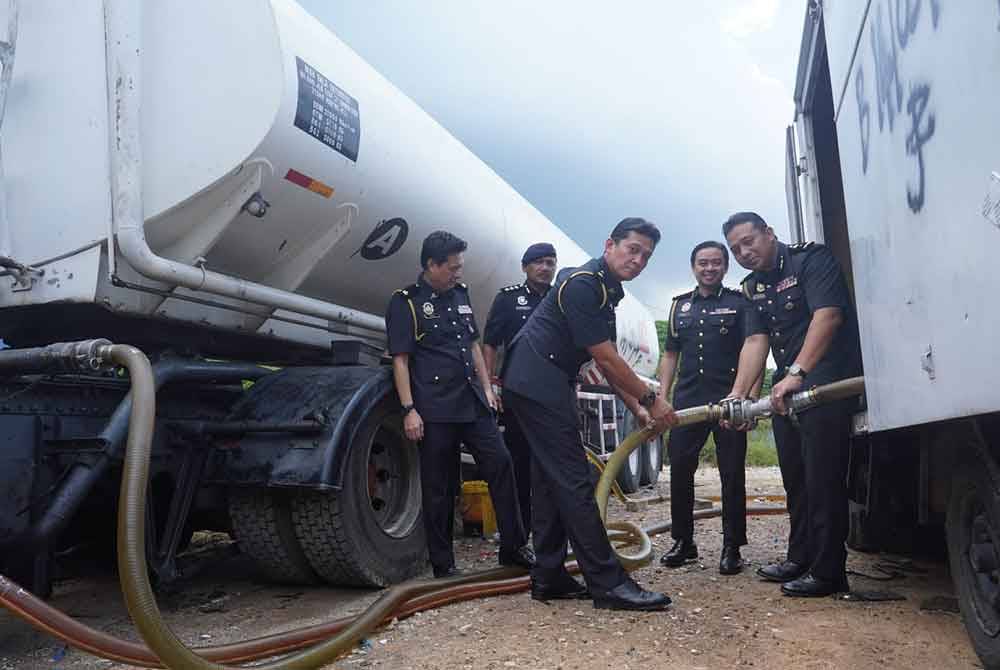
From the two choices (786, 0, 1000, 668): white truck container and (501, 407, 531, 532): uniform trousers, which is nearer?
(786, 0, 1000, 668): white truck container

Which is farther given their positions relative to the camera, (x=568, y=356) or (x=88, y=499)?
(x=568, y=356)

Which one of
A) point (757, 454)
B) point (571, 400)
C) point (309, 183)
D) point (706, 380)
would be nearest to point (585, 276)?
point (571, 400)

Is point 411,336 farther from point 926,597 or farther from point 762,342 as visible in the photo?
point 926,597

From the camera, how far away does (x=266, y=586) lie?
4.11m

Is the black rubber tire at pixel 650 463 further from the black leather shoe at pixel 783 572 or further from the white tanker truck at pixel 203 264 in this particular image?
the white tanker truck at pixel 203 264

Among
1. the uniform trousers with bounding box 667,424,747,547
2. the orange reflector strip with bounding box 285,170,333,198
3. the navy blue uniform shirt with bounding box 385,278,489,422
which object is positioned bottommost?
the uniform trousers with bounding box 667,424,747,547

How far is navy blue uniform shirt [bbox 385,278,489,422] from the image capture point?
4.07 meters

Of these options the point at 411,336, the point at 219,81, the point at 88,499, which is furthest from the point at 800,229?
the point at 88,499

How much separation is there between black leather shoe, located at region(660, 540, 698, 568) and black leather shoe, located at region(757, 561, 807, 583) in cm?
60

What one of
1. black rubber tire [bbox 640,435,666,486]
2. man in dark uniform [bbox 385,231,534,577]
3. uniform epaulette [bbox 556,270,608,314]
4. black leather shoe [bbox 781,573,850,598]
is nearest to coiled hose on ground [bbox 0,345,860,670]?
man in dark uniform [bbox 385,231,534,577]

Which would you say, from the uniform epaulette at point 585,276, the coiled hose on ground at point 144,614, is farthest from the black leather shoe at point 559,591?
the uniform epaulette at point 585,276

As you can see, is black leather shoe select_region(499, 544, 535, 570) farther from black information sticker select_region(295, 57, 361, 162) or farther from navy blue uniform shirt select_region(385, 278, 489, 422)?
black information sticker select_region(295, 57, 361, 162)

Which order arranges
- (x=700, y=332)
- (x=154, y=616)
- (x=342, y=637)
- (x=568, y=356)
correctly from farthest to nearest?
(x=700, y=332) < (x=568, y=356) < (x=342, y=637) < (x=154, y=616)

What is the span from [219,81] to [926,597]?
358cm
